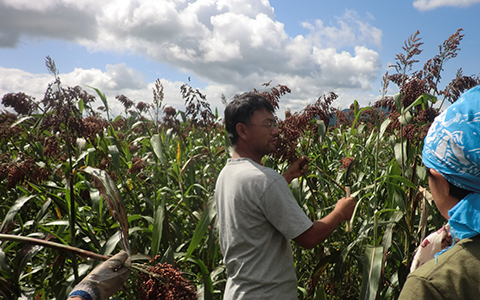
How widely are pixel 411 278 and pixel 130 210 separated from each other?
2.45 metres

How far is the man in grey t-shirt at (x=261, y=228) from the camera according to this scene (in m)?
1.55

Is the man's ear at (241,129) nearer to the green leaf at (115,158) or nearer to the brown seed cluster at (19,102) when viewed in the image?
the green leaf at (115,158)

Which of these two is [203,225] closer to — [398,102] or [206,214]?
[206,214]

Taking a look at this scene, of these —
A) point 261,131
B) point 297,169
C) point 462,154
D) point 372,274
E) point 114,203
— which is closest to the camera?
point 462,154

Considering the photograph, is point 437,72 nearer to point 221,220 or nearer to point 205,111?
point 205,111

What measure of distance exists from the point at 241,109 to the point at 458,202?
120 centimetres

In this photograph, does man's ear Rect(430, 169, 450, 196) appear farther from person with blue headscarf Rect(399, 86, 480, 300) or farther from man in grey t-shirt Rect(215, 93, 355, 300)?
man in grey t-shirt Rect(215, 93, 355, 300)

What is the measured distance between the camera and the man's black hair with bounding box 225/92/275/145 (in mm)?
1824

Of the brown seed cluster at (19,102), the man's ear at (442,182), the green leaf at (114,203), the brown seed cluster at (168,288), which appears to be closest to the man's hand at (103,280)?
the green leaf at (114,203)

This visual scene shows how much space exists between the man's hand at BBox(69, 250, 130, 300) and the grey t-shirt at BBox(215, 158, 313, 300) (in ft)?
2.00

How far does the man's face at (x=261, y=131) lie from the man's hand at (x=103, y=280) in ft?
3.00

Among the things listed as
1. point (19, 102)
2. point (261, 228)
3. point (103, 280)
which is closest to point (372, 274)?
point (261, 228)

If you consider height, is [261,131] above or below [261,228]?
above

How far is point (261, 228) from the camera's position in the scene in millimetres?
1636
